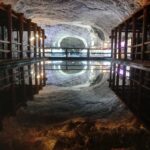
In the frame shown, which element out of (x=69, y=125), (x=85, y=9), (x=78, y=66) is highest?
(x=85, y=9)

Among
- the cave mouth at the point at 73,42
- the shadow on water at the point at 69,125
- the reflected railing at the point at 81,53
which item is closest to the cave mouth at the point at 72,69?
the shadow on water at the point at 69,125

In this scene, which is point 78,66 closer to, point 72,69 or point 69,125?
point 72,69

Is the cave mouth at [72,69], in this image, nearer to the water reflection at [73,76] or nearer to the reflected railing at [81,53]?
the water reflection at [73,76]

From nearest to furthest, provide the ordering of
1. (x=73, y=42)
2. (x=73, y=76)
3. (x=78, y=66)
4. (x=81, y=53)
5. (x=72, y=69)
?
(x=73, y=76) → (x=72, y=69) → (x=78, y=66) → (x=81, y=53) → (x=73, y=42)

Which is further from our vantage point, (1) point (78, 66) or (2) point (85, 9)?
(2) point (85, 9)

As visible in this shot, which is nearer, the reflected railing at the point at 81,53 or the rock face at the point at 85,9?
the rock face at the point at 85,9

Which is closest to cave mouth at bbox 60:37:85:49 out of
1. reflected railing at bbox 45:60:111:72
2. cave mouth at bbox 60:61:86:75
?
reflected railing at bbox 45:60:111:72

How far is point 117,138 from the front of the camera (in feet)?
6.85

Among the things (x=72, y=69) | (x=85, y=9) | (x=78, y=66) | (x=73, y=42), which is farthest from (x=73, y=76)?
(x=73, y=42)

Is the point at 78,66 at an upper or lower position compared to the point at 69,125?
lower

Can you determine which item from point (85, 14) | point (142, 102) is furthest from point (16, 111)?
point (85, 14)

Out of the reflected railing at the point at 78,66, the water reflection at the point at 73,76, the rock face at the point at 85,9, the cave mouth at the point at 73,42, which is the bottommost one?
the reflected railing at the point at 78,66

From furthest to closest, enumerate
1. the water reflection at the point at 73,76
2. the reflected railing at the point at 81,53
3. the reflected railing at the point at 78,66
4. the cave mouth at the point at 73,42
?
the cave mouth at the point at 73,42 < the reflected railing at the point at 81,53 < the reflected railing at the point at 78,66 < the water reflection at the point at 73,76

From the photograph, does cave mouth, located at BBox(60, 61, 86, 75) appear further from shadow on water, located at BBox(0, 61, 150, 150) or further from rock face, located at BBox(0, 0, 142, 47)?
shadow on water, located at BBox(0, 61, 150, 150)
